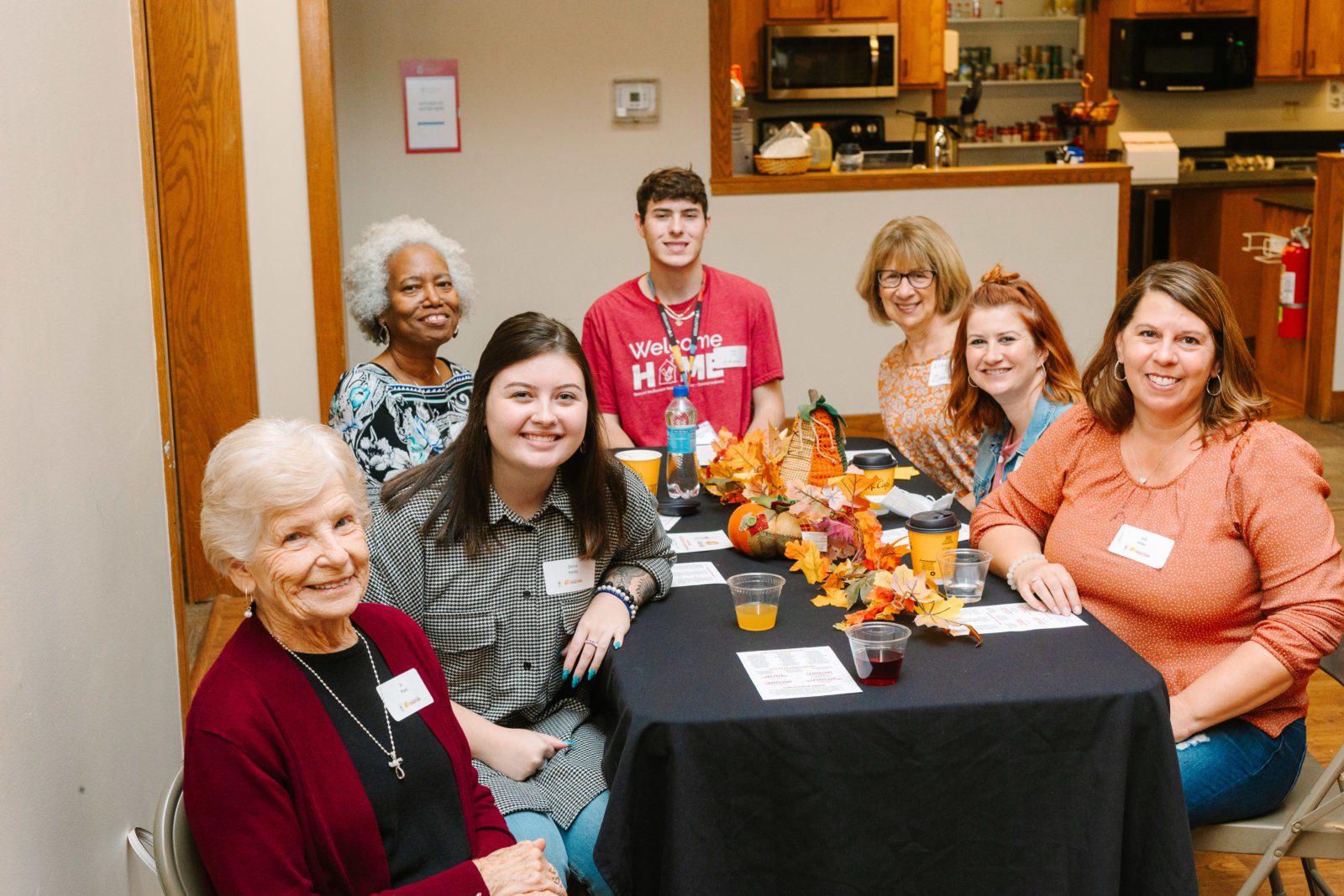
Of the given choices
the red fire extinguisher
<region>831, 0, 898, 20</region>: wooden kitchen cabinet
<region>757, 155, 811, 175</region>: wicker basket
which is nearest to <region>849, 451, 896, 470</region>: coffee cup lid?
<region>757, 155, 811, 175</region>: wicker basket

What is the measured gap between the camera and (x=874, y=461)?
286cm

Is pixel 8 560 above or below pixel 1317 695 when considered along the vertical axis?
above

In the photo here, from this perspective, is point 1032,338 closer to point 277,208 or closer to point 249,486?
point 249,486

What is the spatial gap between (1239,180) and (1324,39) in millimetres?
2014

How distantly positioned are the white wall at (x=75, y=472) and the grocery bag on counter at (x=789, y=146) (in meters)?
3.85

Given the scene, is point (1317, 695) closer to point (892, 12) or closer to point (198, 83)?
point (198, 83)

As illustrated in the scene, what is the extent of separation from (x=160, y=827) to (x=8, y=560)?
0.36m

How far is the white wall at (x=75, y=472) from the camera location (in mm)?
1242

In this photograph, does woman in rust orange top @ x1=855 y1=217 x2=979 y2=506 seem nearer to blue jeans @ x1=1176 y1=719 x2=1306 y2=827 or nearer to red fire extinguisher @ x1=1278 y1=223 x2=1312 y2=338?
blue jeans @ x1=1176 y1=719 x2=1306 y2=827

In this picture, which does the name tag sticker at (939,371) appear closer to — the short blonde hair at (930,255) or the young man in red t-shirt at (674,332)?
the short blonde hair at (930,255)

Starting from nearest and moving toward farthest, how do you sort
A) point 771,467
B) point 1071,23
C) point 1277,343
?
point 771,467, point 1277,343, point 1071,23

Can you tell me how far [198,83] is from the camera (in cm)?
390

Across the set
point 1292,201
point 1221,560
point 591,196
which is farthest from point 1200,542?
point 1292,201

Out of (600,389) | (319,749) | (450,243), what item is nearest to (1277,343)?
(600,389)
